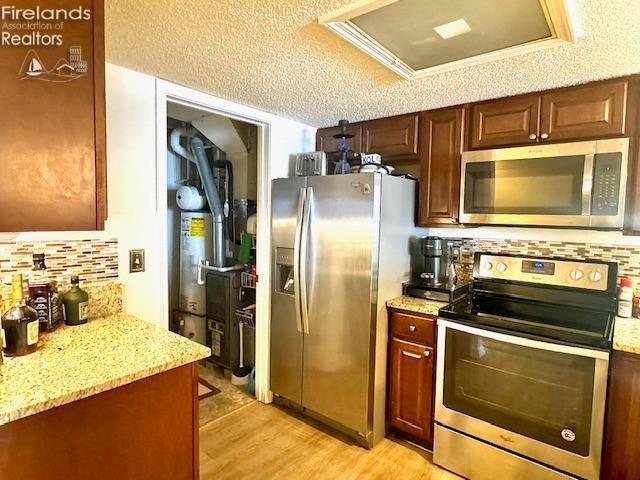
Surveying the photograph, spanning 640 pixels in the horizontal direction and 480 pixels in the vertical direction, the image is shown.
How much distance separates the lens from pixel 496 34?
4.54 feet

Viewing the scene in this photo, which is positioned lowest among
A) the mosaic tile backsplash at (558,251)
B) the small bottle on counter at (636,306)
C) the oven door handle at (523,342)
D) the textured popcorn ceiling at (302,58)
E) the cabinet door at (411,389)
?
the cabinet door at (411,389)

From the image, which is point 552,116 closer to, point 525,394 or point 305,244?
point 525,394

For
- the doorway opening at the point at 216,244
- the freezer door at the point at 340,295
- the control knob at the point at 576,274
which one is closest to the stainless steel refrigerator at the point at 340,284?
the freezer door at the point at 340,295

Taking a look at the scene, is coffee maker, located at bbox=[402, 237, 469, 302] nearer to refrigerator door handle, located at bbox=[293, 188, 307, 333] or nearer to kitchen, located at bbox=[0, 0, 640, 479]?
kitchen, located at bbox=[0, 0, 640, 479]

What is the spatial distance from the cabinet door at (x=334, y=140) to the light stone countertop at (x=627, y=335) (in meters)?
1.82

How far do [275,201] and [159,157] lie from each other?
2.67ft

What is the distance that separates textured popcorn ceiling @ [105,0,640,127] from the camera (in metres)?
1.24

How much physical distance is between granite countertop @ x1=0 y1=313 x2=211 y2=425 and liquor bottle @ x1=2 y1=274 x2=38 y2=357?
34 mm

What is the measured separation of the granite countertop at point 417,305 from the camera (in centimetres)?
206

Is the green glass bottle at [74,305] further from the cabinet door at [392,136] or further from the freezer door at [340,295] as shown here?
the cabinet door at [392,136]

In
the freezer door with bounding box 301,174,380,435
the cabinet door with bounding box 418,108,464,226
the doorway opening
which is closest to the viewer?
the freezer door with bounding box 301,174,380,435

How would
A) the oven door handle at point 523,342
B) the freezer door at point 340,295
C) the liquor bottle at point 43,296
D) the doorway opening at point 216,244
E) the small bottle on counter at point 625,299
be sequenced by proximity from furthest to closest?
the doorway opening at point 216,244 → the freezer door at point 340,295 → the small bottle on counter at point 625,299 → the oven door handle at point 523,342 → the liquor bottle at point 43,296

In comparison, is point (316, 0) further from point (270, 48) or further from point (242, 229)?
point (242, 229)

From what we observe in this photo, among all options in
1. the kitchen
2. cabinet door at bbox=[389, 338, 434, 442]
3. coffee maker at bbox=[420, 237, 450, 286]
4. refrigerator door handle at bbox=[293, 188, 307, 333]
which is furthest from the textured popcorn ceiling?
cabinet door at bbox=[389, 338, 434, 442]
